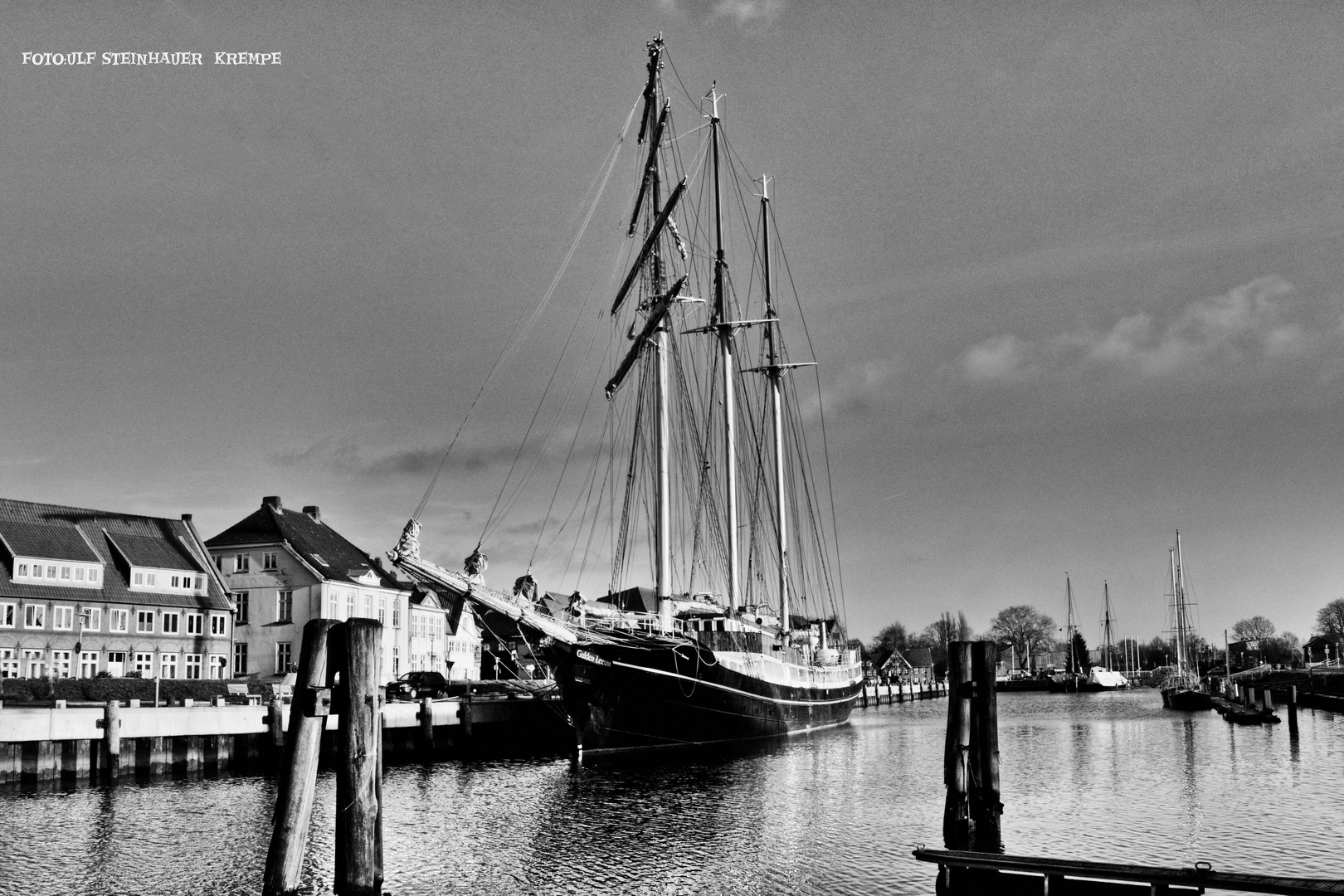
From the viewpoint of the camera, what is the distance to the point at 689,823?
110 feet

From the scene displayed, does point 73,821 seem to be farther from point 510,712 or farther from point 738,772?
point 510,712

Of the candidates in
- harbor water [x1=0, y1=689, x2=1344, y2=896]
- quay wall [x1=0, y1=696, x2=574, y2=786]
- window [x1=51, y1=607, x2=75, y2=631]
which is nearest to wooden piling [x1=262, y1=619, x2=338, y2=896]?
harbor water [x1=0, y1=689, x2=1344, y2=896]

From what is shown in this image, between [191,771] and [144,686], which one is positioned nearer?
[191,771]

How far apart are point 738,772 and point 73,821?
78.1 feet

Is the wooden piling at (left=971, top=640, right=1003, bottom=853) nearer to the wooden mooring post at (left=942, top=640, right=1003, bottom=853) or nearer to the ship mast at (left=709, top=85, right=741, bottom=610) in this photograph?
the wooden mooring post at (left=942, top=640, right=1003, bottom=853)

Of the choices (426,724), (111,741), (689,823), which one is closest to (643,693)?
(426,724)

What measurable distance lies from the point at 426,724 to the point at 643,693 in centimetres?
1012

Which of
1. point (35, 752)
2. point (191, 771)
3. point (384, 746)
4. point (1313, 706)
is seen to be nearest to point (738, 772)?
point (384, 746)

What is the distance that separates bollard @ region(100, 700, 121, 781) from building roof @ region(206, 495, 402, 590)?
37.5m

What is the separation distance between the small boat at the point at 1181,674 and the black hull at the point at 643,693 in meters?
58.8

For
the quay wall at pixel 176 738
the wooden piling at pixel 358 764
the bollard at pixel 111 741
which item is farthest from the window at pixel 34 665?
the wooden piling at pixel 358 764

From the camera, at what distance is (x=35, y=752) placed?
137 ft

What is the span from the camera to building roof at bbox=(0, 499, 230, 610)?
220ft

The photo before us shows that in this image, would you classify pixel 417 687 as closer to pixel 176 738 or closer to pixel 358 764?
pixel 176 738
